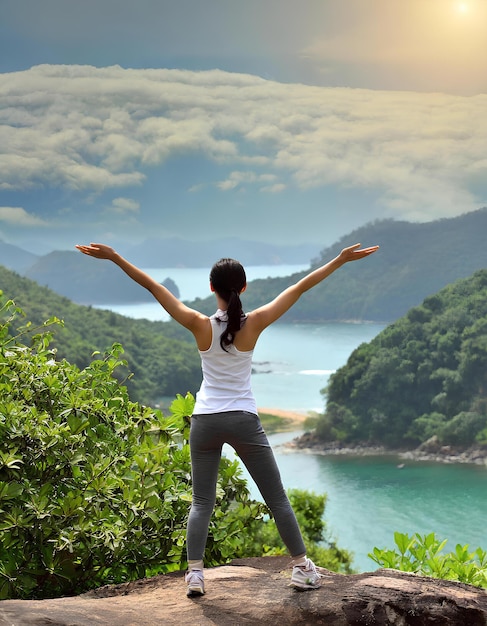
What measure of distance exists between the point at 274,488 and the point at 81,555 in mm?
549

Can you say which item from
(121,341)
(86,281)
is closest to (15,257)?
(86,281)

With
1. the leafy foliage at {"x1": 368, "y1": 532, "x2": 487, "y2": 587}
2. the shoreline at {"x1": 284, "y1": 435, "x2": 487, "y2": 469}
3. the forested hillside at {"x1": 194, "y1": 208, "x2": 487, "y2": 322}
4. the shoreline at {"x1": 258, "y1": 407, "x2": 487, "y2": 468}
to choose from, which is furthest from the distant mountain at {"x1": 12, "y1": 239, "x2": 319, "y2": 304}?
the leafy foliage at {"x1": 368, "y1": 532, "x2": 487, "y2": 587}

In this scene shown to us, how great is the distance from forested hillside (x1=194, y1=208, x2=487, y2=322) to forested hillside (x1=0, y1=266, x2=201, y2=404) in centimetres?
323

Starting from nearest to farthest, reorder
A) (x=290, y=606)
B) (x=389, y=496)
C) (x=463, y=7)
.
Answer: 1. (x=290, y=606)
2. (x=389, y=496)
3. (x=463, y=7)

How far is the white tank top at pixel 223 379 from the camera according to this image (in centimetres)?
195

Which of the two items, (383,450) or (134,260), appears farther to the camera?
(134,260)

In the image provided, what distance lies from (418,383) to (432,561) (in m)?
17.3

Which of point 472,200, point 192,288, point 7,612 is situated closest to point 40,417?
point 7,612

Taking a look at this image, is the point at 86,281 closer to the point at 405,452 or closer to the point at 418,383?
the point at 418,383

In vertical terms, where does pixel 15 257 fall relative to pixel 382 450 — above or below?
above

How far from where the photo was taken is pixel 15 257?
1977 centimetres

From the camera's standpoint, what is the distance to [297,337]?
20.3 metres

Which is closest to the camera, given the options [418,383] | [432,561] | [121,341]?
[432,561]

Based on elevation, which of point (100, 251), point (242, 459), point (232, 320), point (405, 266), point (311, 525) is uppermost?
point (405, 266)
